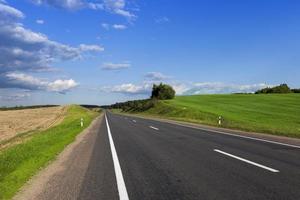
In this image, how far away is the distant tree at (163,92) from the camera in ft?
378

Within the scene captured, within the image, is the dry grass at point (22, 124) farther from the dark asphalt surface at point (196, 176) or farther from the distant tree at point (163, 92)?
the distant tree at point (163, 92)

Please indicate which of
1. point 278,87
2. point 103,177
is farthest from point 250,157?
point 278,87

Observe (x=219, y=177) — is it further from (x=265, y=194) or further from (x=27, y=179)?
(x=27, y=179)

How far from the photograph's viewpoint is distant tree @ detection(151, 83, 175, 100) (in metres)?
115

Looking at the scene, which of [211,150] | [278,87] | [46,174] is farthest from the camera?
[278,87]

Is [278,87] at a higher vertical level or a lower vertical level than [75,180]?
higher

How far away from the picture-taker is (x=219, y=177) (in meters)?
8.85

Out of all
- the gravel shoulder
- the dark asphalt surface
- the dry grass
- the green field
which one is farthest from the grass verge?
the dry grass

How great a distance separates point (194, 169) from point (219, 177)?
1.27 meters

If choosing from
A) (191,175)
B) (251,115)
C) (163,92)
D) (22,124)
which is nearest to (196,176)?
(191,175)

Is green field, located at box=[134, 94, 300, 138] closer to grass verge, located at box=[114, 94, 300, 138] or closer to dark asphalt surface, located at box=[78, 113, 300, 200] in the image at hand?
grass verge, located at box=[114, 94, 300, 138]

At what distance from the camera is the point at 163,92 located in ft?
381

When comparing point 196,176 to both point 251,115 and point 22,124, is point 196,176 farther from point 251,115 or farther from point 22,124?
point 251,115

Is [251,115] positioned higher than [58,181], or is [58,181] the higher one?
[251,115]
